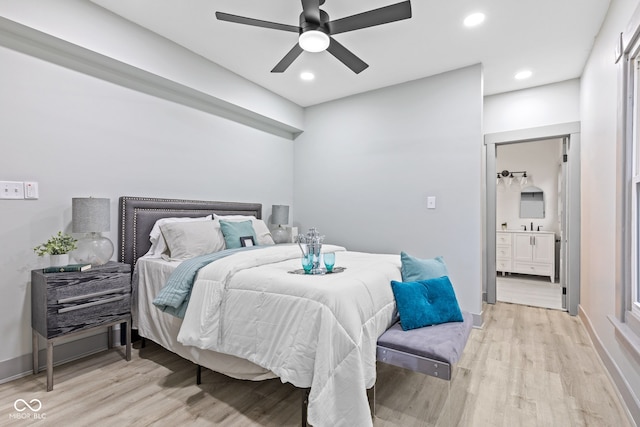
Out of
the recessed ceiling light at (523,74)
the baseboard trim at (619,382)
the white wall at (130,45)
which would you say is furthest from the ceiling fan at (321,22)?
the baseboard trim at (619,382)

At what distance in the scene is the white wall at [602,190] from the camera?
2137mm

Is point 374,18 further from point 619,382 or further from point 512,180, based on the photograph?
point 512,180

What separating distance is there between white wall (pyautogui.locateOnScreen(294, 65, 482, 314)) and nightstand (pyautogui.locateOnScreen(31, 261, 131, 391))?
2605 mm

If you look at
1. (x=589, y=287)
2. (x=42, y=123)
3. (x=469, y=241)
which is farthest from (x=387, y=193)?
(x=42, y=123)

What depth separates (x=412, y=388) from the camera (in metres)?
2.12

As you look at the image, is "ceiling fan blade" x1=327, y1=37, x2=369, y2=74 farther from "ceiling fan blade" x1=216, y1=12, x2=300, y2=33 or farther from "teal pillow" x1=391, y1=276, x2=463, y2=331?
"teal pillow" x1=391, y1=276, x2=463, y2=331

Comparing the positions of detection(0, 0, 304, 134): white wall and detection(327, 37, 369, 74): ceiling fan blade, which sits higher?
detection(0, 0, 304, 134): white wall

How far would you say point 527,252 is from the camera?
5.72m

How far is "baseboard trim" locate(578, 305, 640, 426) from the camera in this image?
5.69 feet

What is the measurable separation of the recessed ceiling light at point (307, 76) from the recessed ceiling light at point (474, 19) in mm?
1620

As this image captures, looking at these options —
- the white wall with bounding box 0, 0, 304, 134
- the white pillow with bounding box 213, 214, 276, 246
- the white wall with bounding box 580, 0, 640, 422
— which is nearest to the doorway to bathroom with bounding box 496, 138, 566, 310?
the white wall with bounding box 580, 0, 640, 422

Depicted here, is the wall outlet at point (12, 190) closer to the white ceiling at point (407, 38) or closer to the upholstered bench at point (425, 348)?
the white ceiling at point (407, 38)

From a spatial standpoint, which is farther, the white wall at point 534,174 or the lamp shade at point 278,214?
the white wall at point 534,174

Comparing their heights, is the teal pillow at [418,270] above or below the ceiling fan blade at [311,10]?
below
